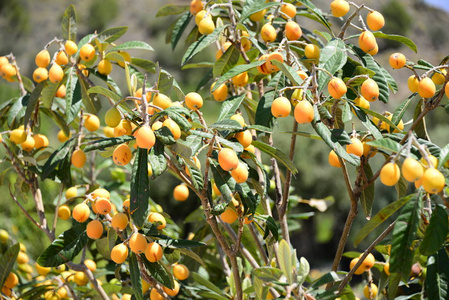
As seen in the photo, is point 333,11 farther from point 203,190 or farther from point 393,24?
point 393,24

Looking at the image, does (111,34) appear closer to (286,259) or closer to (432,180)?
(286,259)

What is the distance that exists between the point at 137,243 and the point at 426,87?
627 millimetres

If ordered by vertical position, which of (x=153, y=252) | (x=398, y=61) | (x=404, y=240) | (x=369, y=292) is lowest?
(x=369, y=292)

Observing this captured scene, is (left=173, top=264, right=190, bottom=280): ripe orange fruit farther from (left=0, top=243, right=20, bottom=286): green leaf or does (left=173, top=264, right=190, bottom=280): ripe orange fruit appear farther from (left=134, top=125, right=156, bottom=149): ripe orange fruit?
(left=134, top=125, right=156, bottom=149): ripe orange fruit

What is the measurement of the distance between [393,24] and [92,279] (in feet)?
38.2

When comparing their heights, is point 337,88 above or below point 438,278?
above

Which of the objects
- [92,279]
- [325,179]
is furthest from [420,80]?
[325,179]

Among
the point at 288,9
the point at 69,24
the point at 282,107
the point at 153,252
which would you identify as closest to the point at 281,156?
the point at 282,107

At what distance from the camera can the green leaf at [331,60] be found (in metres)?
0.97

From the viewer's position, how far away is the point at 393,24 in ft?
38.1

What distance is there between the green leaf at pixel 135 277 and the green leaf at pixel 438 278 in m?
0.54

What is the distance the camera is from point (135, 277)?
3.36 feet

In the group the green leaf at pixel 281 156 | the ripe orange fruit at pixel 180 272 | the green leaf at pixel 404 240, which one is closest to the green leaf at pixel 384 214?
the green leaf at pixel 404 240

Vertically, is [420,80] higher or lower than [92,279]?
higher
